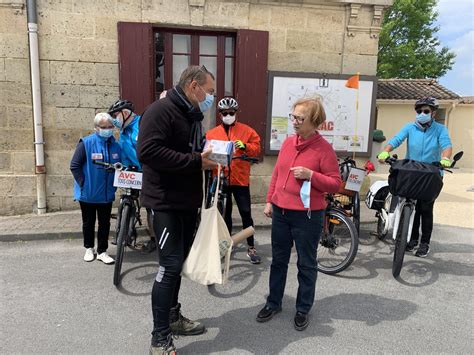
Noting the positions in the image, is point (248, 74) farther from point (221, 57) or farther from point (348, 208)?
point (348, 208)

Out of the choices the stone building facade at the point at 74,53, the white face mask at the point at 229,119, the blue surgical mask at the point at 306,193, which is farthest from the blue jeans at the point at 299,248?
the stone building facade at the point at 74,53

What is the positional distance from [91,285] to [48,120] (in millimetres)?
3497

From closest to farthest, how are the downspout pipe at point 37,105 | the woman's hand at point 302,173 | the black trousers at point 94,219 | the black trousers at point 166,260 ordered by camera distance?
the black trousers at point 166,260, the woman's hand at point 302,173, the black trousers at point 94,219, the downspout pipe at point 37,105

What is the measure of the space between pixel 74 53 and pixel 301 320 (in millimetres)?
5342

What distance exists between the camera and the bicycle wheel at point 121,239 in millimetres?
3641

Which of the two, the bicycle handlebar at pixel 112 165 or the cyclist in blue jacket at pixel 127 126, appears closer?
the bicycle handlebar at pixel 112 165

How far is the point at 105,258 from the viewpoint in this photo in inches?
168

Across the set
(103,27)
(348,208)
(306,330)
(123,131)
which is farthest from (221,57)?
(306,330)

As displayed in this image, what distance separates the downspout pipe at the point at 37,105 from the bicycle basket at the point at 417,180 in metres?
5.29

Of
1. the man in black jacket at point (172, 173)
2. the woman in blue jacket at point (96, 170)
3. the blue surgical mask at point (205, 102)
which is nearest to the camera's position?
the man in black jacket at point (172, 173)

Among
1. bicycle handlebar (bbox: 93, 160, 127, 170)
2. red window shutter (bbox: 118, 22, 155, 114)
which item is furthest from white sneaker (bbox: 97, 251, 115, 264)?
red window shutter (bbox: 118, 22, 155, 114)

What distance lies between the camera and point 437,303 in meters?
3.49

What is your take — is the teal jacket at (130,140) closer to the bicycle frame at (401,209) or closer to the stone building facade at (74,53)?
the stone building facade at (74,53)

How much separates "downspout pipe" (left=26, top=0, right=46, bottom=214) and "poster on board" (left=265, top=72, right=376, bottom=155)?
12.3 feet
